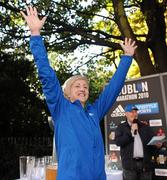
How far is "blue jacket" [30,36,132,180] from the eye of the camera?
2.61m

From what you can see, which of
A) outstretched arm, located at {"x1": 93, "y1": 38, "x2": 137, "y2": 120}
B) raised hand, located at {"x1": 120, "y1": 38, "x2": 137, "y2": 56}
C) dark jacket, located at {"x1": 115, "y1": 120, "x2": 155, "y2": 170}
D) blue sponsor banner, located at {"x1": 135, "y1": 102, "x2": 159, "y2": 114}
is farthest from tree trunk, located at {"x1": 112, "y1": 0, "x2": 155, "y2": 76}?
outstretched arm, located at {"x1": 93, "y1": 38, "x2": 137, "y2": 120}

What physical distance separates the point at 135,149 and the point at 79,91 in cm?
378

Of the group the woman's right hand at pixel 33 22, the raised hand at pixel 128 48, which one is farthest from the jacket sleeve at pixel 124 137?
the woman's right hand at pixel 33 22

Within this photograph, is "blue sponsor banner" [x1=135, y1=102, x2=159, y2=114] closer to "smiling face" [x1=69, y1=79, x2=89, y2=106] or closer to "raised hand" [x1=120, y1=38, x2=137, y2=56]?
"raised hand" [x1=120, y1=38, x2=137, y2=56]

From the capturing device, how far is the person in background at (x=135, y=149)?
651cm

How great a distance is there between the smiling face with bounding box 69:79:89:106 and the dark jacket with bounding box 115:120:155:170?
360 cm

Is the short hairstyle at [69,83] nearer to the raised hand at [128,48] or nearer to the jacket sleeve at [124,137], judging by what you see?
the raised hand at [128,48]

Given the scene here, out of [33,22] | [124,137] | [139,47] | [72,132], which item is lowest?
[72,132]

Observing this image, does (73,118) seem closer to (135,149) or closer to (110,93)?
(110,93)

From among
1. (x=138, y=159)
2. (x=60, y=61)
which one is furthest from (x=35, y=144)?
(x=138, y=159)

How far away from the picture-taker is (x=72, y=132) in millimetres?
2691

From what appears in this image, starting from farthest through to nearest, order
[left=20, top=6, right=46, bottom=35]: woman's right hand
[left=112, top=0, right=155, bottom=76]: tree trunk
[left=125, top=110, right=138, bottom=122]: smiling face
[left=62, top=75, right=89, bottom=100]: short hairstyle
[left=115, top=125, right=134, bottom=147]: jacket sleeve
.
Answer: [left=112, top=0, right=155, bottom=76]: tree trunk → [left=125, top=110, right=138, bottom=122]: smiling face → [left=115, top=125, right=134, bottom=147]: jacket sleeve → [left=62, top=75, right=89, bottom=100]: short hairstyle → [left=20, top=6, right=46, bottom=35]: woman's right hand

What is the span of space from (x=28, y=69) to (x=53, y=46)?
5.13ft

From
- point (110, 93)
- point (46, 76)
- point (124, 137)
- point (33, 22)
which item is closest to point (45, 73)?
point (46, 76)
